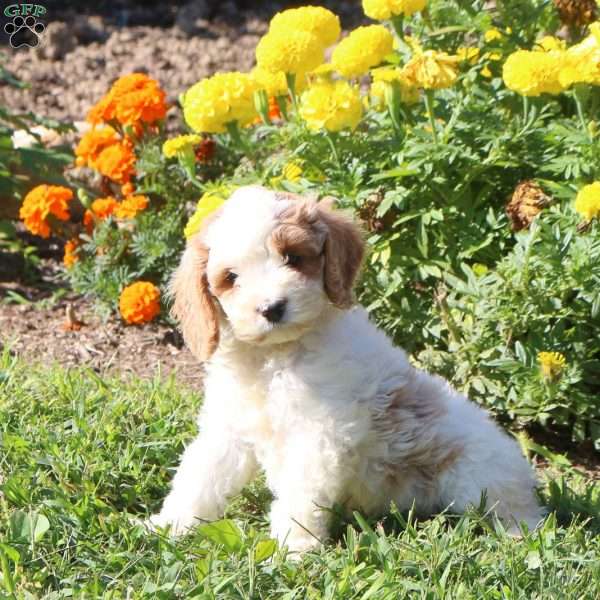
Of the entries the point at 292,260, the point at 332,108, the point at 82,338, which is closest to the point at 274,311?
the point at 292,260

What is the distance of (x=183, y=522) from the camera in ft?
14.1

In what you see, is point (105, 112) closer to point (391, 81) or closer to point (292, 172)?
point (292, 172)

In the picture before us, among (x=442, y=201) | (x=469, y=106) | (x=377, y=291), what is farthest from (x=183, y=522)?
(x=469, y=106)

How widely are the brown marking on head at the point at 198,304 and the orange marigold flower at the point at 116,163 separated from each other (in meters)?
2.70

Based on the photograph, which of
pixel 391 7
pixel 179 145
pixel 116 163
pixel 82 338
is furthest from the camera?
pixel 116 163

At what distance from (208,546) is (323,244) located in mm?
1135

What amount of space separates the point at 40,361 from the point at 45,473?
64.3 inches

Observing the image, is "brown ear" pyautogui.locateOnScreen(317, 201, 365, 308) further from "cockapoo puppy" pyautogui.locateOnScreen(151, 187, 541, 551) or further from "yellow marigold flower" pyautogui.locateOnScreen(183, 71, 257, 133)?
"yellow marigold flower" pyautogui.locateOnScreen(183, 71, 257, 133)

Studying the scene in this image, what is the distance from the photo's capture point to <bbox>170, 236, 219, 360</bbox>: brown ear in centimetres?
Answer: 407

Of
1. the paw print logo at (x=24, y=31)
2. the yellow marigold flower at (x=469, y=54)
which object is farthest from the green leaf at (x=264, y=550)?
the paw print logo at (x=24, y=31)

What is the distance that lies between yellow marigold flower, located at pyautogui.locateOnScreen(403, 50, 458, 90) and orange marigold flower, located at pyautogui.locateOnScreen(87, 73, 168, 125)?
204cm

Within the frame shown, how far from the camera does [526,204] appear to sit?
17.1ft

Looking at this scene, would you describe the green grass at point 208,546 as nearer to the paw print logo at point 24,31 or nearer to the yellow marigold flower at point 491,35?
the yellow marigold flower at point 491,35

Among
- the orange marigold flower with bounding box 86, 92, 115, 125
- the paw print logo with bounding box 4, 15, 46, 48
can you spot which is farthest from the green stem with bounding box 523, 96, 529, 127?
the paw print logo with bounding box 4, 15, 46, 48
